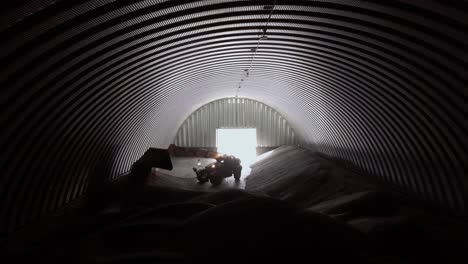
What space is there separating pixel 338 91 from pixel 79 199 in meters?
8.36

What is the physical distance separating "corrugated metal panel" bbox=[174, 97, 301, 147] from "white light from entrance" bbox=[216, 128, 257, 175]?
327mm

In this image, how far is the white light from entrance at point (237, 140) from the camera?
75.5 ft

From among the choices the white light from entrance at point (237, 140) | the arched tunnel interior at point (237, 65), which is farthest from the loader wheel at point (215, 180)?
the white light from entrance at point (237, 140)

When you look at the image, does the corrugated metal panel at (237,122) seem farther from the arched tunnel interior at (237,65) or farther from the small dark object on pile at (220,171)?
the arched tunnel interior at (237,65)

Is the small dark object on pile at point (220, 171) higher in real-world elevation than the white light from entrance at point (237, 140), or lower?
lower

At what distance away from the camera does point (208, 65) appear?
1176 cm

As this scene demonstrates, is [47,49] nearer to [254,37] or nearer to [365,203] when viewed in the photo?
[254,37]

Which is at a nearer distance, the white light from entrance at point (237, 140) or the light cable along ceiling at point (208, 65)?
the light cable along ceiling at point (208, 65)

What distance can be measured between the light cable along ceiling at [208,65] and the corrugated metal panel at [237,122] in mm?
11321

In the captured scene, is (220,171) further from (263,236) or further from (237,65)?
(263,236)

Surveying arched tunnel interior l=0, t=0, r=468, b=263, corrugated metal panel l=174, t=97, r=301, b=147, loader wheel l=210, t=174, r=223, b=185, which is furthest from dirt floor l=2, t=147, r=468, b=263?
corrugated metal panel l=174, t=97, r=301, b=147

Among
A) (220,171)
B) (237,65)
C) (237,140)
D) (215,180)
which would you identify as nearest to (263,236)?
(215,180)

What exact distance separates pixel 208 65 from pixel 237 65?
1254 millimetres

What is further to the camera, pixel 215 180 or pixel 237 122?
pixel 237 122
